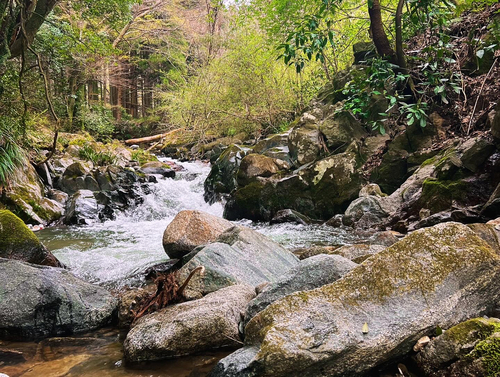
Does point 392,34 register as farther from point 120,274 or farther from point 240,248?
point 120,274

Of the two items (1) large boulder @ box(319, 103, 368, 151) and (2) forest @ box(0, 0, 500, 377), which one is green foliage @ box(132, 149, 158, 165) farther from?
(1) large boulder @ box(319, 103, 368, 151)

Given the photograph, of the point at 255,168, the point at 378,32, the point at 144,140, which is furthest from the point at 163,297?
the point at 144,140

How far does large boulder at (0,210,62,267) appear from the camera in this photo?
4.52 meters

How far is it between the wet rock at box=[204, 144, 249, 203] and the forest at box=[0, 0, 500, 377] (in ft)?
0.25

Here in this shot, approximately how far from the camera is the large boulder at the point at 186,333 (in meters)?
2.66

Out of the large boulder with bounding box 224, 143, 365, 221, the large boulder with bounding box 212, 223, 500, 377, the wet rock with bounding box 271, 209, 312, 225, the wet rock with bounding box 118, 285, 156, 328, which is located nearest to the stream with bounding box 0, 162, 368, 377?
the wet rock with bounding box 118, 285, 156, 328

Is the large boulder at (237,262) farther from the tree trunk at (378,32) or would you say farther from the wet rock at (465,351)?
the tree trunk at (378,32)

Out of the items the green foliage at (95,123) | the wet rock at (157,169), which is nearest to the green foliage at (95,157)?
the wet rock at (157,169)

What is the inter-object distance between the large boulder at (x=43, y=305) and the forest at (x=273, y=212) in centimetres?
1

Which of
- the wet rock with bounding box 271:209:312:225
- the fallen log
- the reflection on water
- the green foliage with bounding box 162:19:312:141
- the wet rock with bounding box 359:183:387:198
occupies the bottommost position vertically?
the wet rock with bounding box 271:209:312:225

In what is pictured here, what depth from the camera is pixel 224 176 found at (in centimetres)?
1154

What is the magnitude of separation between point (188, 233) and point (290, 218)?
388 cm

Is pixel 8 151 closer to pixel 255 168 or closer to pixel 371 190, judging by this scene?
pixel 255 168

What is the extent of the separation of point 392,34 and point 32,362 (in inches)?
398
